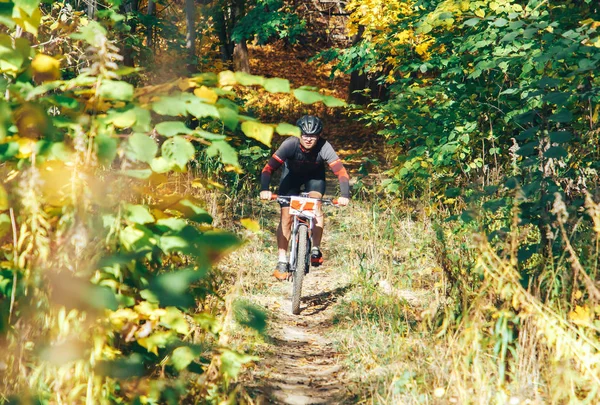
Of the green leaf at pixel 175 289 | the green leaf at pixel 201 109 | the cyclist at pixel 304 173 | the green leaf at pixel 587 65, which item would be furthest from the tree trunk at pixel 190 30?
the green leaf at pixel 175 289

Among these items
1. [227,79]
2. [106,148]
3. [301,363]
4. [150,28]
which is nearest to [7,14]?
[106,148]

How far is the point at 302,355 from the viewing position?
4996 millimetres

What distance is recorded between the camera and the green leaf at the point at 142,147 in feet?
7.08

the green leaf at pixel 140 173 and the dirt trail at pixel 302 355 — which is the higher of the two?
the green leaf at pixel 140 173

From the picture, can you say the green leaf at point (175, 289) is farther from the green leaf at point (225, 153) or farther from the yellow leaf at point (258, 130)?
the yellow leaf at point (258, 130)

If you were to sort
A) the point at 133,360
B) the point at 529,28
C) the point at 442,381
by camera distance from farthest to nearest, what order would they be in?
the point at 529,28, the point at 442,381, the point at 133,360

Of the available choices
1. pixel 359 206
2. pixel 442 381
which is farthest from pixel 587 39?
pixel 359 206

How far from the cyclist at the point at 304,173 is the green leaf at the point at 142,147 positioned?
4.29 meters

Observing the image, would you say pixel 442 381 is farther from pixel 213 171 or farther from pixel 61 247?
pixel 213 171

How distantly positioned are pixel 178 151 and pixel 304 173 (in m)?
4.83

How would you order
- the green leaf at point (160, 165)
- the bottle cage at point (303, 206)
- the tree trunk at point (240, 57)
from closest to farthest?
the green leaf at point (160, 165), the bottle cage at point (303, 206), the tree trunk at point (240, 57)

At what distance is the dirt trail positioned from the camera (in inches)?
159

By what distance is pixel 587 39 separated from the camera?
4312mm

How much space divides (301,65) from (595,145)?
2418 centimetres
